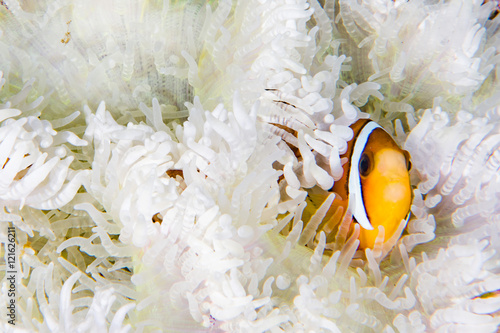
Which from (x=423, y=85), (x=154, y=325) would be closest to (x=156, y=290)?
(x=154, y=325)

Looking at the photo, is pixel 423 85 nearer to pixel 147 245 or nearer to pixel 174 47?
pixel 174 47

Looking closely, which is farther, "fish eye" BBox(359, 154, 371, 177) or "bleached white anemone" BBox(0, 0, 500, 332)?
"fish eye" BBox(359, 154, 371, 177)

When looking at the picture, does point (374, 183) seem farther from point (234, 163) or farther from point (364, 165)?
point (234, 163)

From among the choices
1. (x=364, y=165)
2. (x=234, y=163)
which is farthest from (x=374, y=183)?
(x=234, y=163)
